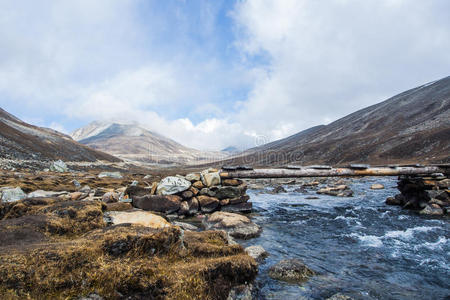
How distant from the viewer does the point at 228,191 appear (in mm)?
13750

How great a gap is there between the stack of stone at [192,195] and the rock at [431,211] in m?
10.4

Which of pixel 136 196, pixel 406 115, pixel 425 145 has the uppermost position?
pixel 406 115

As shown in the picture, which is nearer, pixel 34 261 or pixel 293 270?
pixel 34 261

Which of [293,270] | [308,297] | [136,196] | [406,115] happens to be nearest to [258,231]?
[293,270]

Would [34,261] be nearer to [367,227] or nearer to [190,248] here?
[190,248]

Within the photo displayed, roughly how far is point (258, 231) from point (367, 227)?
5.70 m

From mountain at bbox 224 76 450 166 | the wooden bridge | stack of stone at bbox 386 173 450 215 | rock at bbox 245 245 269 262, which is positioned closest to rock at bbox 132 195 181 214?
the wooden bridge

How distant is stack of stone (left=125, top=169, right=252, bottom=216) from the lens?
1209cm

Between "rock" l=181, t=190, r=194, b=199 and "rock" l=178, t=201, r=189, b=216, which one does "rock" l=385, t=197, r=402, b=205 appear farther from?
"rock" l=178, t=201, r=189, b=216

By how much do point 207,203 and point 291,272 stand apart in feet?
24.9

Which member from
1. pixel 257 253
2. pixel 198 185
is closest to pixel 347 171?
pixel 198 185

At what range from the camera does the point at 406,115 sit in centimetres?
10006

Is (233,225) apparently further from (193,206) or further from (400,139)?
(400,139)

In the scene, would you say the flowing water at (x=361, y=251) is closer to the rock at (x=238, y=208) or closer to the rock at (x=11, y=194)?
the rock at (x=238, y=208)
